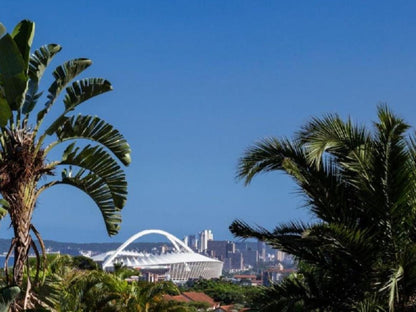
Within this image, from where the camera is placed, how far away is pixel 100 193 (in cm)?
848

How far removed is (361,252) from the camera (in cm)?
978

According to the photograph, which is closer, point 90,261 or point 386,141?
point 386,141

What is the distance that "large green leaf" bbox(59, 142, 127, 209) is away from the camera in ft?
27.2

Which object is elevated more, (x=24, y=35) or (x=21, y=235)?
(x=24, y=35)

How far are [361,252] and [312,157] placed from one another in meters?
1.24

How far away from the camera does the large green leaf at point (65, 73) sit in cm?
827

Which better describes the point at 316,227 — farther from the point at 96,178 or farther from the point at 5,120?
the point at 5,120

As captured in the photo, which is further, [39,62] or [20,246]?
[39,62]

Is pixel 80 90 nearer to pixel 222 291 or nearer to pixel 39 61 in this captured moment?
pixel 39 61

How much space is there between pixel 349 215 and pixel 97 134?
11.8ft

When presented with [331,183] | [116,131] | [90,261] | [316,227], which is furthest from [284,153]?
[90,261]

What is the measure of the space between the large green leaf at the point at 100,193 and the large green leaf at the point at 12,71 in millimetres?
1149

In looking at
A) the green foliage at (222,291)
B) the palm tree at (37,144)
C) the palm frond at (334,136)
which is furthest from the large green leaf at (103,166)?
the green foliage at (222,291)

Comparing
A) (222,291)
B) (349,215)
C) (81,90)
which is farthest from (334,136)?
(222,291)
